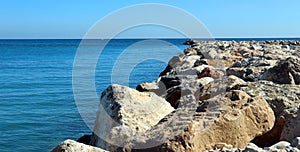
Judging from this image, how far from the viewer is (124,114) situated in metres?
6.11

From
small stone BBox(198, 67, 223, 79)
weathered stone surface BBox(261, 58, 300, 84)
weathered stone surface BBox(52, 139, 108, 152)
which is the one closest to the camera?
weathered stone surface BBox(52, 139, 108, 152)

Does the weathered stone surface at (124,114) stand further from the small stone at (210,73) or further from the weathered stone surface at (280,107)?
the small stone at (210,73)

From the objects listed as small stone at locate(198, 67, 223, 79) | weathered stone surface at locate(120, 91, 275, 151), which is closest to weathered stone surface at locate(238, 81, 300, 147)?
weathered stone surface at locate(120, 91, 275, 151)

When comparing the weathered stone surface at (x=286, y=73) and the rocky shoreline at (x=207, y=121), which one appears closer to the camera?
the rocky shoreline at (x=207, y=121)

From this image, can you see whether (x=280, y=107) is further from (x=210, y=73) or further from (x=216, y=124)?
(x=210, y=73)

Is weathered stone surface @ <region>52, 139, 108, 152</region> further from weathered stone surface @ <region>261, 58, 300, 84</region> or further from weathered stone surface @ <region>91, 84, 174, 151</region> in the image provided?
weathered stone surface @ <region>261, 58, 300, 84</region>

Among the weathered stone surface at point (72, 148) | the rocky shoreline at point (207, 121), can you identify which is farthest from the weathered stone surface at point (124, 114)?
the weathered stone surface at point (72, 148)

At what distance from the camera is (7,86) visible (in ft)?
65.5

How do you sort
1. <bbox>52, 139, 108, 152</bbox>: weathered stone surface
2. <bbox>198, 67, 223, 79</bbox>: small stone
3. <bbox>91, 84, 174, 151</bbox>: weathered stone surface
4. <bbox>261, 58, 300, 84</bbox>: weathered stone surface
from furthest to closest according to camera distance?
<bbox>198, 67, 223, 79</bbox>: small stone → <bbox>261, 58, 300, 84</bbox>: weathered stone surface → <bbox>91, 84, 174, 151</bbox>: weathered stone surface → <bbox>52, 139, 108, 152</bbox>: weathered stone surface

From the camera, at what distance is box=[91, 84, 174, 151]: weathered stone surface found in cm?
575

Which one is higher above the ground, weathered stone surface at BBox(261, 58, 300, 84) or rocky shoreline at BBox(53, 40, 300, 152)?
weathered stone surface at BBox(261, 58, 300, 84)

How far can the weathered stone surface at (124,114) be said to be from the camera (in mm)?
5750

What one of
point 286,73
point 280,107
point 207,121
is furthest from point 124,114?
point 286,73

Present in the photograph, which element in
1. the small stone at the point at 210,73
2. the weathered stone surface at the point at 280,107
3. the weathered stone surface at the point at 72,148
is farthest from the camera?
the small stone at the point at 210,73
